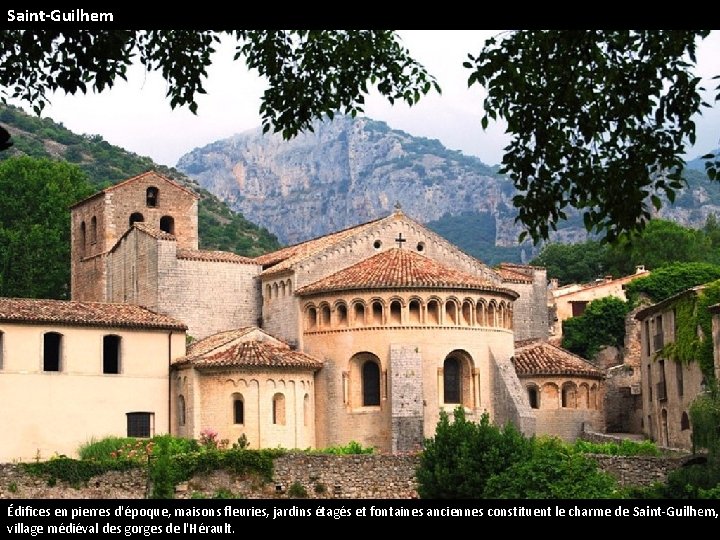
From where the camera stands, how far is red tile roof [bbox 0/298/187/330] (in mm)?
53750

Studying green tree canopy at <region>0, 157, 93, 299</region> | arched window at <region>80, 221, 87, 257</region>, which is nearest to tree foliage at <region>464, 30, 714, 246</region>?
arched window at <region>80, 221, 87, 257</region>

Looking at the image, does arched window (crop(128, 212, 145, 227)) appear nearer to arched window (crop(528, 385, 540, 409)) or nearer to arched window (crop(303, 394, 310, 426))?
arched window (crop(303, 394, 310, 426))

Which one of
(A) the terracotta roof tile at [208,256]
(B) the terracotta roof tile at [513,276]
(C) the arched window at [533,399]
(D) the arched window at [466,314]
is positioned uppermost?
(A) the terracotta roof tile at [208,256]

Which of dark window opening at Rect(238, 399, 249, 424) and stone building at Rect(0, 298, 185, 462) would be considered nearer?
stone building at Rect(0, 298, 185, 462)

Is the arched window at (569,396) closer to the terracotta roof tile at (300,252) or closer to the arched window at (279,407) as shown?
the terracotta roof tile at (300,252)

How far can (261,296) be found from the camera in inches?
2425

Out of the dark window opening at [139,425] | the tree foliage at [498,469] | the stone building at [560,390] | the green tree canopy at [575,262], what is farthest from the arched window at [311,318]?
the green tree canopy at [575,262]

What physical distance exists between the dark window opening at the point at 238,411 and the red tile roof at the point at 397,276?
557 cm

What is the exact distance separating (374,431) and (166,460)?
1237cm

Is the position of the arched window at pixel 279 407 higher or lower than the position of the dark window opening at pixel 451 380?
lower

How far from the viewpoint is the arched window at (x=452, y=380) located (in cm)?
5672

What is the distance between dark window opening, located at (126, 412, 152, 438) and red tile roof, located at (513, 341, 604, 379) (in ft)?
51.1

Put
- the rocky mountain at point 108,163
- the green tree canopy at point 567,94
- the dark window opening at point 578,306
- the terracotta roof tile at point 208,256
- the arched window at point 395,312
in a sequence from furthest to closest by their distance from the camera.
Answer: the rocky mountain at point 108,163
the dark window opening at point 578,306
the terracotta roof tile at point 208,256
the arched window at point 395,312
the green tree canopy at point 567,94
